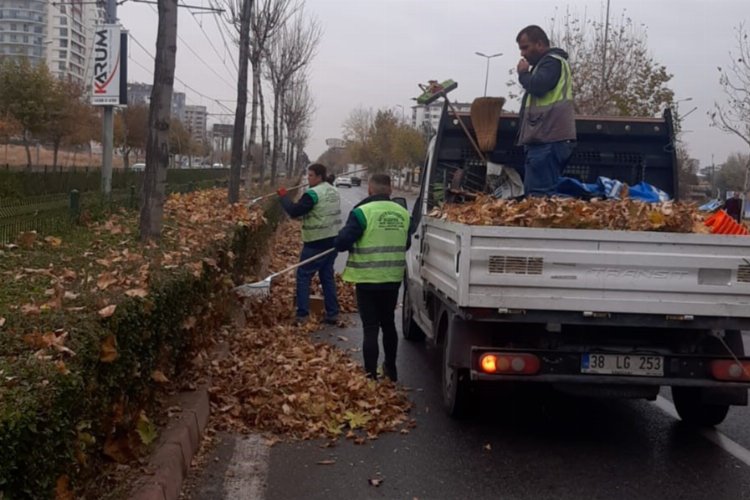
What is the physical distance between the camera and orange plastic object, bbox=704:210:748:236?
6195 millimetres

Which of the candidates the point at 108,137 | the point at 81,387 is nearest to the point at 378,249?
the point at 81,387

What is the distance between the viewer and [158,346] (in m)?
5.50

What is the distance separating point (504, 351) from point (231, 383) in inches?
99.8

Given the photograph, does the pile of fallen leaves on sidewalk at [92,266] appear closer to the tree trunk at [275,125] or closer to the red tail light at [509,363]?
the red tail light at [509,363]

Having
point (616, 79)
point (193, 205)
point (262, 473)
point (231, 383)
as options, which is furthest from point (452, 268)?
point (616, 79)

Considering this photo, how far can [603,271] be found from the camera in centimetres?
557

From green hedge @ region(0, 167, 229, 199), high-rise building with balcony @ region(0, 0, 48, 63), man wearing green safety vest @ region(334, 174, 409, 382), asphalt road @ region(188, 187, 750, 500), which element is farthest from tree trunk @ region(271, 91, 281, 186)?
high-rise building with balcony @ region(0, 0, 48, 63)

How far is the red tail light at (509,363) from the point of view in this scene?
18.8 ft

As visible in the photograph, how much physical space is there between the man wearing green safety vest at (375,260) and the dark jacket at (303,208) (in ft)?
8.93

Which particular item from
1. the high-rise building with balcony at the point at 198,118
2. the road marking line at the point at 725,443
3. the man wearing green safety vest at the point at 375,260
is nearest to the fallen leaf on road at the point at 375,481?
the man wearing green safety vest at the point at 375,260

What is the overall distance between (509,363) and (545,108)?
2807mm

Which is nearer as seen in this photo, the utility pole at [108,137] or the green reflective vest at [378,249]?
the green reflective vest at [378,249]

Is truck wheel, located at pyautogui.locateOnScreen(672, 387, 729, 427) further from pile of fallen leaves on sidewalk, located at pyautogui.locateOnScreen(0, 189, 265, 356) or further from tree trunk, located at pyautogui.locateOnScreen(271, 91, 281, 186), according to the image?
tree trunk, located at pyautogui.locateOnScreen(271, 91, 281, 186)

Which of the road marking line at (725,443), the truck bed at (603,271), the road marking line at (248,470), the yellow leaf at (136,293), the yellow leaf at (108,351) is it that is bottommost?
the road marking line at (248,470)
